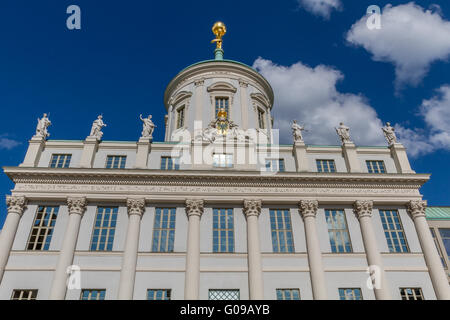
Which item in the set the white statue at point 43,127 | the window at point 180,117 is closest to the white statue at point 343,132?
the window at point 180,117

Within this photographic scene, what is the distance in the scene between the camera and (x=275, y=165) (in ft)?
99.8

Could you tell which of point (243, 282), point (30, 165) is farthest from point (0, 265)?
point (243, 282)

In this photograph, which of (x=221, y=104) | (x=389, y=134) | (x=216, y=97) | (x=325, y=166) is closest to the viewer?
(x=325, y=166)

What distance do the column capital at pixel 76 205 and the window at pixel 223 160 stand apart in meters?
10.4

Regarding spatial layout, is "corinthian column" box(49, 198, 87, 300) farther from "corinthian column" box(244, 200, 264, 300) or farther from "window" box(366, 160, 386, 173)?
"window" box(366, 160, 386, 173)

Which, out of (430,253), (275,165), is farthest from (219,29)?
(430,253)

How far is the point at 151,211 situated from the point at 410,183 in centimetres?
2031

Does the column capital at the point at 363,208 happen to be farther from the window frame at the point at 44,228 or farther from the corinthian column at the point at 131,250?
the window frame at the point at 44,228

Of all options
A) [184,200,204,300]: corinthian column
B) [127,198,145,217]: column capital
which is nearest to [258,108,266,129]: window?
[184,200,204,300]: corinthian column

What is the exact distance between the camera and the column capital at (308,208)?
27656 mm

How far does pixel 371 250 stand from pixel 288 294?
22.4 ft

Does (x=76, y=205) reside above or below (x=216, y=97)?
below

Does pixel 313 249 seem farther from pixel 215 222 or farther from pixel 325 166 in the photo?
pixel 325 166

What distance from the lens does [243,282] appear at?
2525 centimetres
